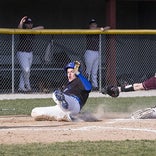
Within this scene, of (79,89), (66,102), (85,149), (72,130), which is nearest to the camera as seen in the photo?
(85,149)

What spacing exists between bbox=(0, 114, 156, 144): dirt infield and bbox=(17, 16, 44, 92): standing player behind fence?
5.31 metres

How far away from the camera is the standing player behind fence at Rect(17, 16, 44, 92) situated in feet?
56.9

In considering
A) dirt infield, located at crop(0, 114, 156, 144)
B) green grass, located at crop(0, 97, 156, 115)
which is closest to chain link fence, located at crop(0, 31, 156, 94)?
green grass, located at crop(0, 97, 156, 115)

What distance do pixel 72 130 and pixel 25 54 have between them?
751 centimetres

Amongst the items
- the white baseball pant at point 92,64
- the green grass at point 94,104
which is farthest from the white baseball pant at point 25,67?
the white baseball pant at point 92,64

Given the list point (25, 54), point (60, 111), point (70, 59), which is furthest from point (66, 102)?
point (70, 59)

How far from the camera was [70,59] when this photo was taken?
19391 millimetres

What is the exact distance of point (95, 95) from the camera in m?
17.5

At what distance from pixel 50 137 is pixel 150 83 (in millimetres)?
2906

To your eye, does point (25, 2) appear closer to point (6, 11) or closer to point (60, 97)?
point (6, 11)

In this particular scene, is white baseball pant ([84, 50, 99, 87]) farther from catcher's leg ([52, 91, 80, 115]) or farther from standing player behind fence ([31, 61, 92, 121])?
catcher's leg ([52, 91, 80, 115])

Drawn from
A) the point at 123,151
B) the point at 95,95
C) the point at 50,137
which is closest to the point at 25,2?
the point at 95,95

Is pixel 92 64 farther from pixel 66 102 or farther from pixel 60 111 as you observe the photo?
pixel 66 102

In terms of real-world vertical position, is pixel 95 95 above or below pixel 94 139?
below
